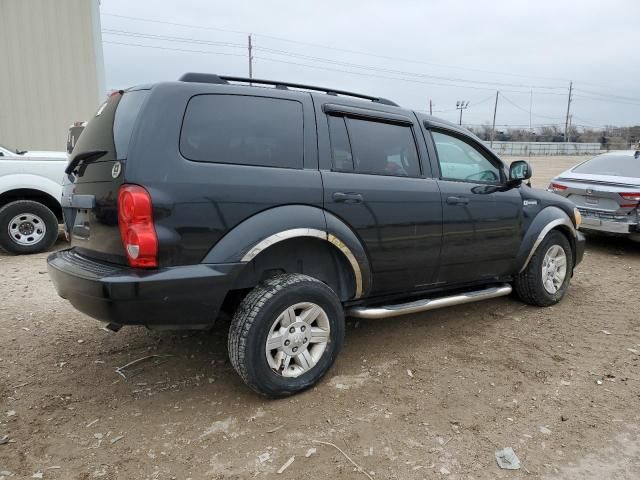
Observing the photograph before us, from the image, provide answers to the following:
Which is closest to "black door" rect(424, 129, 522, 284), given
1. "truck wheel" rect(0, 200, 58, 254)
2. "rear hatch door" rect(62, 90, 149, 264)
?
"rear hatch door" rect(62, 90, 149, 264)

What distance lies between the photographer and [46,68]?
11594 mm

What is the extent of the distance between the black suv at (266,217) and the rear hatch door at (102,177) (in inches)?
→ 0.5

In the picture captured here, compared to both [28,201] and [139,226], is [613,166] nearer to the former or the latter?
[139,226]

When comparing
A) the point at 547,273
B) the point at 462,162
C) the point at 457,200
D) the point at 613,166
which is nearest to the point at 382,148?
the point at 457,200

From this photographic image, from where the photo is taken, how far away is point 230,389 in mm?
3143

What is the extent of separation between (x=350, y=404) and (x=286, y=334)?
1.89 ft

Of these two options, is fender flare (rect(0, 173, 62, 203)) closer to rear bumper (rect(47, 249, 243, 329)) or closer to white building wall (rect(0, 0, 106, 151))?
rear bumper (rect(47, 249, 243, 329))

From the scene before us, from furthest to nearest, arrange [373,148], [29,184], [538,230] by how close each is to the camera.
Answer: [29,184] < [538,230] < [373,148]

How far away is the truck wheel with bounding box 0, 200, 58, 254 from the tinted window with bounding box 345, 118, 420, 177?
514 cm

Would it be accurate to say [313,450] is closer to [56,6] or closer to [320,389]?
[320,389]

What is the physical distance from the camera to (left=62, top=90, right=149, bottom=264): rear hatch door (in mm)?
2701

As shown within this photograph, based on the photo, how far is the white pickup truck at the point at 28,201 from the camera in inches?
257

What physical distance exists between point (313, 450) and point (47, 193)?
5818mm

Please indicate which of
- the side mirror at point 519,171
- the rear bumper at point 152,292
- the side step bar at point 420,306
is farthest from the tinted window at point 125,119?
the side mirror at point 519,171
